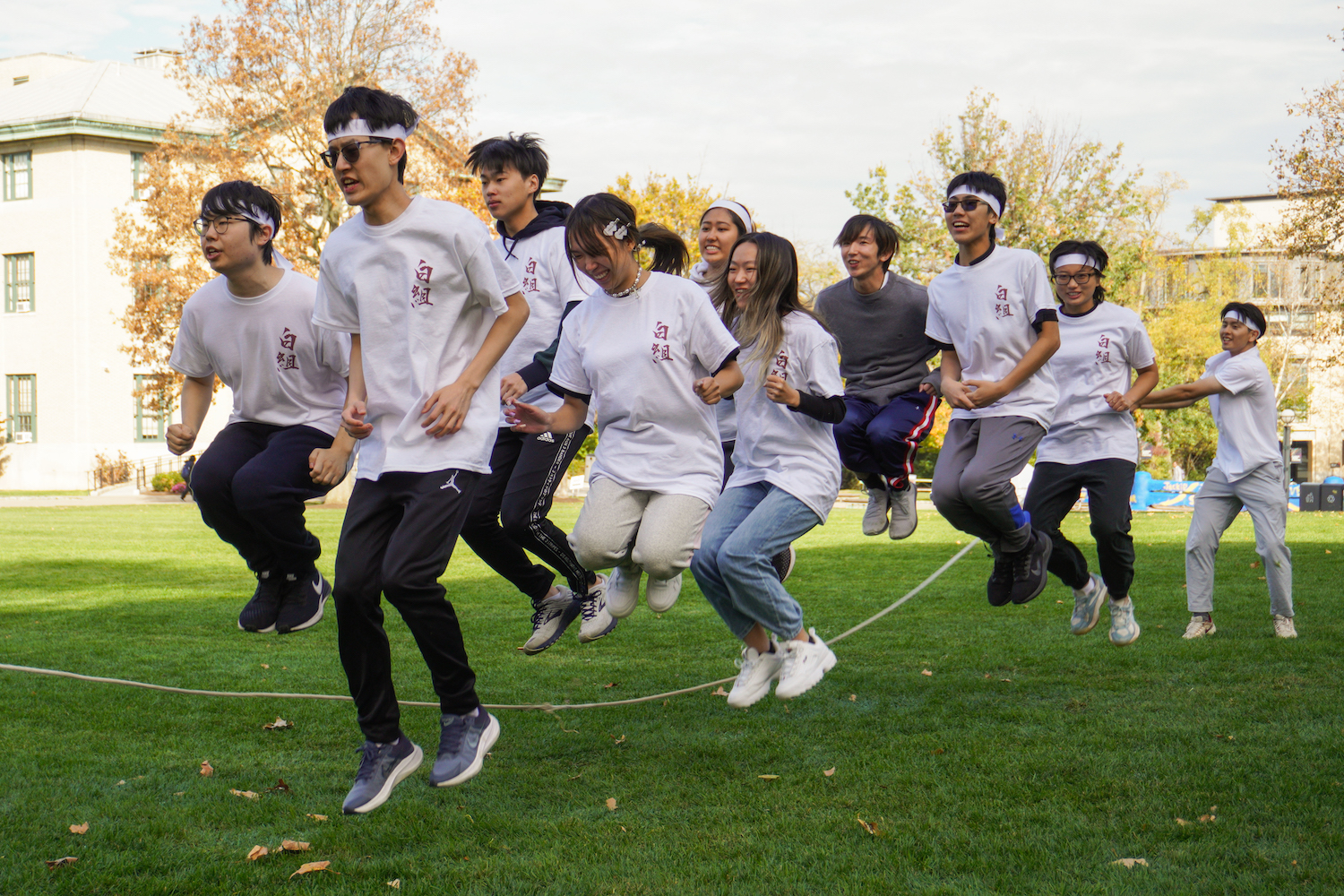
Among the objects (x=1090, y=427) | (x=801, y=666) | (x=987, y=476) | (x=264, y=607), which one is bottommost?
(x=801, y=666)

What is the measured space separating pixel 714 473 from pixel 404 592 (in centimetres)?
192

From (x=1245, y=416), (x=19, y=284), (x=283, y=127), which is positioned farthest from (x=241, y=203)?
(x=19, y=284)

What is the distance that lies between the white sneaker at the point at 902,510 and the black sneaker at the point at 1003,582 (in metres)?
0.54

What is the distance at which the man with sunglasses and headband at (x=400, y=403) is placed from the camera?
4578 millimetres

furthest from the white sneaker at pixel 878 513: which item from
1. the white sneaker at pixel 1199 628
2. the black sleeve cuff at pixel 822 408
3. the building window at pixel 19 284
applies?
the building window at pixel 19 284

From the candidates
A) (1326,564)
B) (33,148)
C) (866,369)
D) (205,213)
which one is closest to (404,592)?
(205,213)

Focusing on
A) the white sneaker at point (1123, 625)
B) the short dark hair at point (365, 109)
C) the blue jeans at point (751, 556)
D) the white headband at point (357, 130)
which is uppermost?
the short dark hair at point (365, 109)

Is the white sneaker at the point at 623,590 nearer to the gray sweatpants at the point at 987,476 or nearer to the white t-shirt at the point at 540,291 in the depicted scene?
the white t-shirt at the point at 540,291

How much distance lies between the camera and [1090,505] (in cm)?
778

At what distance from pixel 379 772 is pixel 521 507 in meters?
2.00

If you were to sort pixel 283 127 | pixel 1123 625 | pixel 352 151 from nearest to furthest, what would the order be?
pixel 352 151 → pixel 1123 625 → pixel 283 127

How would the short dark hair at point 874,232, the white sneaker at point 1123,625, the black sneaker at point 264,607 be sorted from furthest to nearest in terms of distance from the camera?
1. the white sneaker at point 1123,625
2. the short dark hair at point 874,232
3. the black sneaker at point 264,607

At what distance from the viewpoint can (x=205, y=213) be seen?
5684 mm

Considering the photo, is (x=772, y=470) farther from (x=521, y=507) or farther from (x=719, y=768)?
(x=719, y=768)
